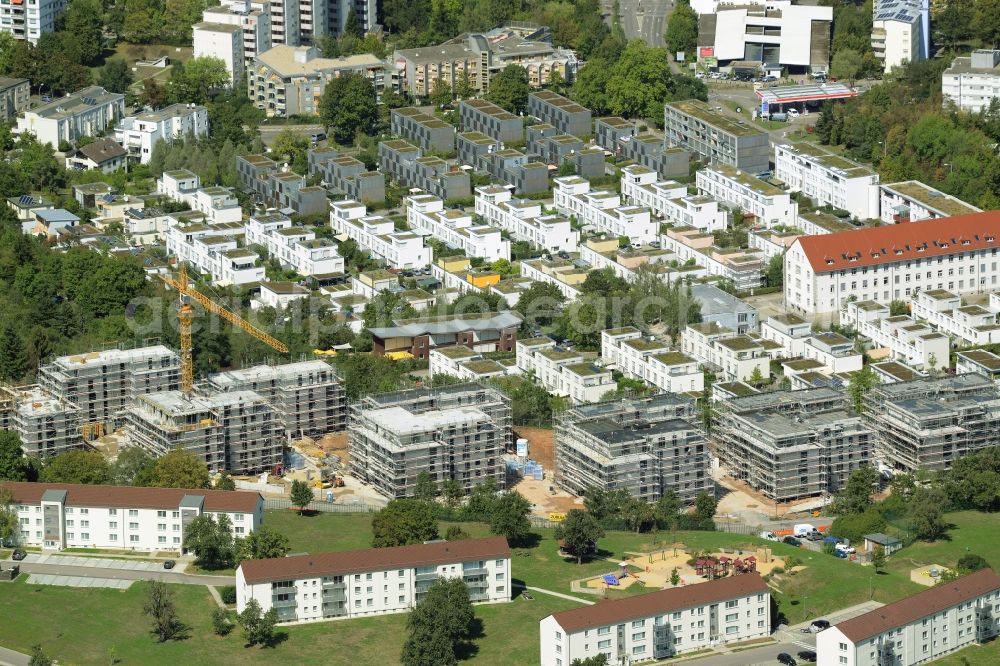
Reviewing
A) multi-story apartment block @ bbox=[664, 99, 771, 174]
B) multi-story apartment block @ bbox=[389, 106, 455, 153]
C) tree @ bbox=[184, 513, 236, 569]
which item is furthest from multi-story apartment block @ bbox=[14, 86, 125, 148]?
tree @ bbox=[184, 513, 236, 569]

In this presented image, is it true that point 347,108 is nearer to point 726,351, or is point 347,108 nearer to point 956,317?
point 726,351

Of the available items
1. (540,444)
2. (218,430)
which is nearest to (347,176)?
(540,444)

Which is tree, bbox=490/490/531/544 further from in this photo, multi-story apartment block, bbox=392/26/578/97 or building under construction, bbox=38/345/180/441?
multi-story apartment block, bbox=392/26/578/97

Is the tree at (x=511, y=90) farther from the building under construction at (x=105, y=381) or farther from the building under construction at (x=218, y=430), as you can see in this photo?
the building under construction at (x=218, y=430)

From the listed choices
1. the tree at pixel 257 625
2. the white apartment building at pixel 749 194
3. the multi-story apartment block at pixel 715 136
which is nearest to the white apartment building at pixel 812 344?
the white apartment building at pixel 749 194

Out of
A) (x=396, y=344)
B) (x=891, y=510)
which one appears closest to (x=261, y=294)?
(x=396, y=344)

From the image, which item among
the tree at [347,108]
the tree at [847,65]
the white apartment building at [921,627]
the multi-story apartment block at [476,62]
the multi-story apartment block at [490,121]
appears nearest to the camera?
the white apartment building at [921,627]
